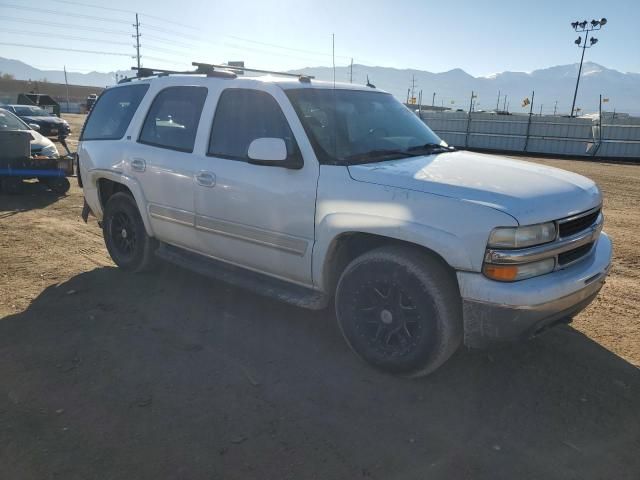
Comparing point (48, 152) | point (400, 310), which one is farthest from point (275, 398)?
point (48, 152)

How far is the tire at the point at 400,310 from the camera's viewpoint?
9.71 ft

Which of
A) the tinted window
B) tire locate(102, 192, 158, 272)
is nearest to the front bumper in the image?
the tinted window

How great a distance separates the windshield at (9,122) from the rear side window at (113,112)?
555cm

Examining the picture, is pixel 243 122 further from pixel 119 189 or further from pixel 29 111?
pixel 29 111

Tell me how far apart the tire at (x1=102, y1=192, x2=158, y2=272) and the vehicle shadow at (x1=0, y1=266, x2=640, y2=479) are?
3.24 ft

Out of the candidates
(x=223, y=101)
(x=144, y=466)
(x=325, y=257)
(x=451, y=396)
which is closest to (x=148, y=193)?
(x=223, y=101)

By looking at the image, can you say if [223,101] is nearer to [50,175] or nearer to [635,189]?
[50,175]

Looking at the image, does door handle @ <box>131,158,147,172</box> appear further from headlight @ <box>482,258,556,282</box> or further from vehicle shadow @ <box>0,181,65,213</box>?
vehicle shadow @ <box>0,181,65,213</box>

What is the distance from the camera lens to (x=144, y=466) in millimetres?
2457

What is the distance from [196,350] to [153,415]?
0.80 meters

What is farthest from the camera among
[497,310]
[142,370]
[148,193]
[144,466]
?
[148,193]

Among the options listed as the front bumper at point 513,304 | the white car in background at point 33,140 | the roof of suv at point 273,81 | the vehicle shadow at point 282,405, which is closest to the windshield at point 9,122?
the white car in background at point 33,140

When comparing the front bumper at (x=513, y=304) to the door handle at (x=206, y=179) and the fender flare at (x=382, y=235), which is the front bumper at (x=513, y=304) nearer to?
the fender flare at (x=382, y=235)

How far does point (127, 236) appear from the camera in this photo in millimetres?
5227
